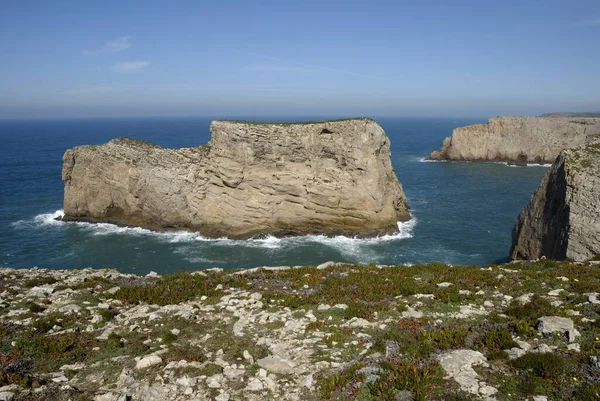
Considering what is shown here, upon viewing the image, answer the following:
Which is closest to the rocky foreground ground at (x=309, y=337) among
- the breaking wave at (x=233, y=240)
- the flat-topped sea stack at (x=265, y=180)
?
the breaking wave at (x=233, y=240)

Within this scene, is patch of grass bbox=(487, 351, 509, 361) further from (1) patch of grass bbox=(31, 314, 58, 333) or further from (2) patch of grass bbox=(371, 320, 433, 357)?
(1) patch of grass bbox=(31, 314, 58, 333)

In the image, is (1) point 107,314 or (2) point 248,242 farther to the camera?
(2) point 248,242

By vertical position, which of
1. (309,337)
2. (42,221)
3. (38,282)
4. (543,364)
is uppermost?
(543,364)

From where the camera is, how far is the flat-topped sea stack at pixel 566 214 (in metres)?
23.2

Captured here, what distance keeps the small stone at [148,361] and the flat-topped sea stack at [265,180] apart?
4356 centimetres

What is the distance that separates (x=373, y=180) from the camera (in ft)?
175

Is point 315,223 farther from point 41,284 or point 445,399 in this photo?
point 445,399

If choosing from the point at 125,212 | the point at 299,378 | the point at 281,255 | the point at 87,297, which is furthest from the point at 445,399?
the point at 125,212

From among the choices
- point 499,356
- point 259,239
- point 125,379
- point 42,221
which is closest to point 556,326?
point 499,356

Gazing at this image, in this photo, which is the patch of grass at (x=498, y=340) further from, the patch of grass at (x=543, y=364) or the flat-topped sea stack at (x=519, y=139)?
the flat-topped sea stack at (x=519, y=139)

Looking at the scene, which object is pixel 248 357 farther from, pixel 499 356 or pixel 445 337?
pixel 499 356

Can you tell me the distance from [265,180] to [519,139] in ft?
299

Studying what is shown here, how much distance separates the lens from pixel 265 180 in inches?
2119

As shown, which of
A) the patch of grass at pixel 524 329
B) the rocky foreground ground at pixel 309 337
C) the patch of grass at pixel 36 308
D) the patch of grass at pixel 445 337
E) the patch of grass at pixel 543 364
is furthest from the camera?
the patch of grass at pixel 36 308
